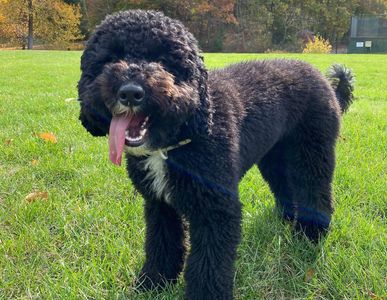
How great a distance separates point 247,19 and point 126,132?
48.3m

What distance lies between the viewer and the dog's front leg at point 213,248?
2.66m

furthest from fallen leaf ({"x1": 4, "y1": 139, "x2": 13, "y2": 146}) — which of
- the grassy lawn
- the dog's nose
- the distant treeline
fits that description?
the distant treeline

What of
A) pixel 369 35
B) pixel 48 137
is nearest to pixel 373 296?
pixel 48 137

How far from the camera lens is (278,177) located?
13.1 feet

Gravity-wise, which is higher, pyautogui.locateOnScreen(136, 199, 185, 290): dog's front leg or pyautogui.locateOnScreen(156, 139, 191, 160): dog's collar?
pyautogui.locateOnScreen(156, 139, 191, 160): dog's collar

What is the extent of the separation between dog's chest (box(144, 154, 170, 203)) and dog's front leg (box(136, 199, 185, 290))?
0.88ft

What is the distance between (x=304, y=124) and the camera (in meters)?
3.61

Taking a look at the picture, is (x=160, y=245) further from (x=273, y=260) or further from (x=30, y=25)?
(x=30, y=25)

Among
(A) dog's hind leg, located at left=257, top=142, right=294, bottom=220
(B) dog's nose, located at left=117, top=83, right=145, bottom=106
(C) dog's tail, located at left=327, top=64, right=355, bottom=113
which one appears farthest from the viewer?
(C) dog's tail, located at left=327, top=64, right=355, bottom=113

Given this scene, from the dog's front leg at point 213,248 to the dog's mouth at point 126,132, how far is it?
55cm

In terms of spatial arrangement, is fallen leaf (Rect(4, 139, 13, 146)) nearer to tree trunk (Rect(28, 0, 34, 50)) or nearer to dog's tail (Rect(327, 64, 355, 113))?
dog's tail (Rect(327, 64, 355, 113))

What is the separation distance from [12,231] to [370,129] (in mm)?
4778

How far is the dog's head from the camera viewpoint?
2.33m

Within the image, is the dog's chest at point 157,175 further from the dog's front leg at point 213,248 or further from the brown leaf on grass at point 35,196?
the brown leaf on grass at point 35,196
